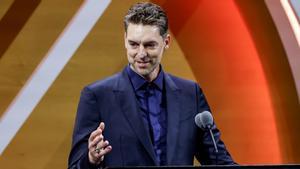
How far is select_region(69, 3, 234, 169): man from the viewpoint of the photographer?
2.28m

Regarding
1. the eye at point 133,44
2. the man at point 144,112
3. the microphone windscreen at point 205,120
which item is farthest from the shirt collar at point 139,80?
the microphone windscreen at point 205,120

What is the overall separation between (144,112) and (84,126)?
24 centimetres

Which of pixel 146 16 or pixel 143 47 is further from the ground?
pixel 146 16

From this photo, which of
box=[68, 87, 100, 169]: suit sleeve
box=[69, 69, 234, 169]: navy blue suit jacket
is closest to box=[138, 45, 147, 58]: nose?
box=[69, 69, 234, 169]: navy blue suit jacket

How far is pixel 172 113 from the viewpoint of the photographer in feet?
7.74

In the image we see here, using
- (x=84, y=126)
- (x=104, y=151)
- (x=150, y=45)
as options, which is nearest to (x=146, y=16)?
(x=150, y=45)

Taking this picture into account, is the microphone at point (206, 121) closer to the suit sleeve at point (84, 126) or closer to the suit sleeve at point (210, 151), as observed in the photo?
the suit sleeve at point (210, 151)

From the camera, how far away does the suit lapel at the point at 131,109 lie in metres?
2.26

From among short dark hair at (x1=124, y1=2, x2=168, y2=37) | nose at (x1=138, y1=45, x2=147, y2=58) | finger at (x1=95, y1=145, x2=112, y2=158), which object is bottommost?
finger at (x1=95, y1=145, x2=112, y2=158)

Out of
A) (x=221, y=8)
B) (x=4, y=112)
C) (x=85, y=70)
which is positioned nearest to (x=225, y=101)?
(x=221, y=8)

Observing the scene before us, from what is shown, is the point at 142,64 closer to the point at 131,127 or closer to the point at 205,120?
the point at 131,127

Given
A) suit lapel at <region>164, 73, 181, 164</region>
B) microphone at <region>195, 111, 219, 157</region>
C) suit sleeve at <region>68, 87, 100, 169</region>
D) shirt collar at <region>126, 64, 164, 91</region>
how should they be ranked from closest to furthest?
microphone at <region>195, 111, 219, 157</region>
suit sleeve at <region>68, 87, 100, 169</region>
suit lapel at <region>164, 73, 181, 164</region>
shirt collar at <region>126, 64, 164, 91</region>

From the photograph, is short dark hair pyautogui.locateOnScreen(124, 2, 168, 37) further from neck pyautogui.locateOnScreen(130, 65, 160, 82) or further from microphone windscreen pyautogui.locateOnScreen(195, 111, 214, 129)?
microphone windscreen pyautogui.locateOnScreen(195, 111, 214, 129)

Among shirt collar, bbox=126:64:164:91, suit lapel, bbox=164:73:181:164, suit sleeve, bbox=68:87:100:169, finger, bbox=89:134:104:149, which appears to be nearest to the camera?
finger, bbox=89:134:104:149
